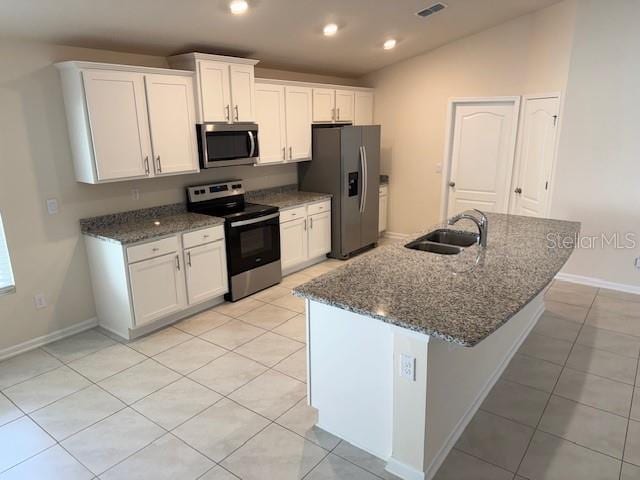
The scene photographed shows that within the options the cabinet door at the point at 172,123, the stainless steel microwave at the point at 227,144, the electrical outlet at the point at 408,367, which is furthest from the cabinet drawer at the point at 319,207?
the electrical outlet at the point at 408,367

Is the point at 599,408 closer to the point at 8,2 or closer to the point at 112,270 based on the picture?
the point at 112,270

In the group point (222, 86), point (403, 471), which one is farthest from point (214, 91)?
point (403, 471)

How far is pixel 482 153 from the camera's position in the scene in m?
5.61

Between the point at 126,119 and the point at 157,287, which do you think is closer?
the point at 126,119

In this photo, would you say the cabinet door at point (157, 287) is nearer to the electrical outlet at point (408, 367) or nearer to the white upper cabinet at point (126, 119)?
the white upper cabinet at point (126, 119)

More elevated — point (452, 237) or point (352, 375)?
point (452, 237)

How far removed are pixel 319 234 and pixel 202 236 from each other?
1.80m

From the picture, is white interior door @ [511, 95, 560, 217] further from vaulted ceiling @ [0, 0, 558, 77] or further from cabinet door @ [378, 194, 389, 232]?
cabinet door @ [378, 194, 389, 232]

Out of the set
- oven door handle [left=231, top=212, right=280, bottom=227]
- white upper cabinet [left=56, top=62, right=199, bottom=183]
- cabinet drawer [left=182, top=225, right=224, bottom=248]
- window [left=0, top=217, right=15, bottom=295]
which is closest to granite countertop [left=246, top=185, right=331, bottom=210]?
oven door handle [left=231, top=212, right=280, bottom=227]

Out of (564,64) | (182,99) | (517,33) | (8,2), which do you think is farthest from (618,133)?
(8,2)

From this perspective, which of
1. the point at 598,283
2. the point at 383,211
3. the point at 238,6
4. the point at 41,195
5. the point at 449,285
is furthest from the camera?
the point at 383,211

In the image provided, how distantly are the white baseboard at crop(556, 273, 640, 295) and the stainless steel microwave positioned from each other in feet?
12.0

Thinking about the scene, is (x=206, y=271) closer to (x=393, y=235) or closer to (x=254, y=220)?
(x=254, y=220)

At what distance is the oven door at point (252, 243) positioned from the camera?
13.9ft
